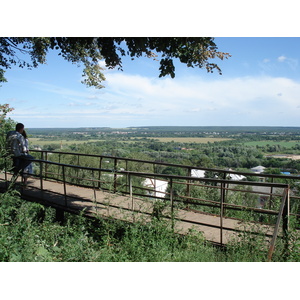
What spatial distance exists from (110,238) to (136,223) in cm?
41

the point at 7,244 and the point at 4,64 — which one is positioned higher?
the point at 4,64

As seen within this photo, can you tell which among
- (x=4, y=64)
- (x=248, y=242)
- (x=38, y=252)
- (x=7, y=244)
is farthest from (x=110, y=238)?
(x=4, y=64)

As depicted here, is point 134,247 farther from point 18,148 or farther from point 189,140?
point 189,140

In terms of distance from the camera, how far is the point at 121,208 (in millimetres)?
4039

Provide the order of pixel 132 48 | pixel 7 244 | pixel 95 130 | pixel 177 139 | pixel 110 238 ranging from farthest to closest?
1. pixel 177 139
2. pixel 95 130
3. pixel 132 48
4. pixel 110 238
5. pixel 7 244

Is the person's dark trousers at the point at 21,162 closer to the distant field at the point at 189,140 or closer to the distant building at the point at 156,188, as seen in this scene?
the distant building at the point at 156,188

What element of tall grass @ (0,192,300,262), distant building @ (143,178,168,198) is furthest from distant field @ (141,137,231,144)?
tall grass @ (0,192,300,262)

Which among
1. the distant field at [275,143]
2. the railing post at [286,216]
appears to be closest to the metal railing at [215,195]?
the railing post at [286,216]

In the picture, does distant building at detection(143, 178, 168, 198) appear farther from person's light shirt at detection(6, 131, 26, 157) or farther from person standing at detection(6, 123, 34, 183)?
person's light shirt at detection(6, 131, 26, 157)

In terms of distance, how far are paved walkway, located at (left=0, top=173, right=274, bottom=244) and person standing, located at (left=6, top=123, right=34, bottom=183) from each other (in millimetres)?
464

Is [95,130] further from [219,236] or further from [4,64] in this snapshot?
[219,236]

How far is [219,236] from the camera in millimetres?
3994

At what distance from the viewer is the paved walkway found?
158 inches

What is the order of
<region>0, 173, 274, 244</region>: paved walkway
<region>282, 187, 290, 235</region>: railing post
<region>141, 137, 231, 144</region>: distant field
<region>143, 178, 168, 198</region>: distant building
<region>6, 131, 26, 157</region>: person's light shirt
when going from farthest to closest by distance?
<region>141, 137, 231, 144</region>: distant field
<region>6, 131, 26, 157</region>: person's light shirt
<region>143, 178, 168, 198</region>: distant building
<region>0, 173, 274, 244</region>: paved walkway
<region>282, 187, 290, 235</region>: railing post
